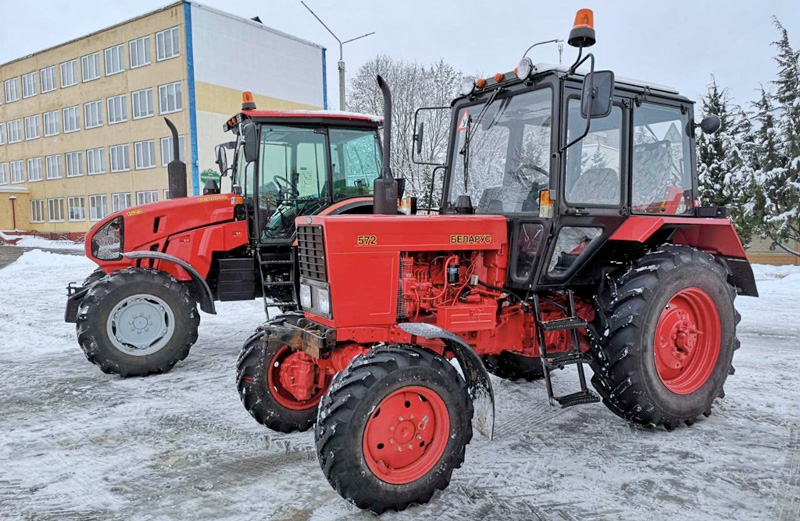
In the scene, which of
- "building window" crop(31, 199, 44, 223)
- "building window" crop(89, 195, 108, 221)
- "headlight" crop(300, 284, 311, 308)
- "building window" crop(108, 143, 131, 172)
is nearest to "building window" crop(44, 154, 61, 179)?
"building window" crop(31, 199, 44, 223)

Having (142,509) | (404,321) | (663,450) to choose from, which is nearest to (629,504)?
(663,450)

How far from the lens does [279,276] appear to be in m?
6.85

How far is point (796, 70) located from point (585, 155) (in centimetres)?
1325

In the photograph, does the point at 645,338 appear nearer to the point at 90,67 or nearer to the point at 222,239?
the point at 222,239

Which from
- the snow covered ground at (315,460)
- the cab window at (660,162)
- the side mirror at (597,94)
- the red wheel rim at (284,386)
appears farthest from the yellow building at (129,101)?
the side mirror at (597,94)

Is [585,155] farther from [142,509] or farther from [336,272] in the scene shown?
[142,509]

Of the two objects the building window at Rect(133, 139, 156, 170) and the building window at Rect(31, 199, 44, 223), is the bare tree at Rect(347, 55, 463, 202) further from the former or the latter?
the building window at Rect(31, 199, 44, 223)

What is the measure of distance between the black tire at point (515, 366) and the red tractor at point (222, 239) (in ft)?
7.85

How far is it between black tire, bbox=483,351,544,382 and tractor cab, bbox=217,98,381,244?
2554 mm

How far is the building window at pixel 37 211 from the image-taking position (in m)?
35.4

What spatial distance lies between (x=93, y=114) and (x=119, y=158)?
3283 millimetres

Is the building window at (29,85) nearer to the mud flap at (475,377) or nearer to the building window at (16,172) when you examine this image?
the building window at (16,172)

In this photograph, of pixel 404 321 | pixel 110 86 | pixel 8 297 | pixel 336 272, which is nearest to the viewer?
pixel 336 272

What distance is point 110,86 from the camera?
3022 cm
